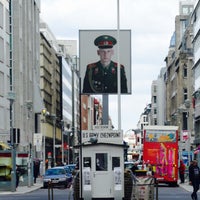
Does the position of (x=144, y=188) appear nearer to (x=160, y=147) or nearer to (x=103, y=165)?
(x=103, y=165)

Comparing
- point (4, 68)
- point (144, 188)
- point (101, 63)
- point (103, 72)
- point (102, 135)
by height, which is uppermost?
point (4, 68)

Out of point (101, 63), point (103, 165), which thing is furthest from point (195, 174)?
point (101, 63)

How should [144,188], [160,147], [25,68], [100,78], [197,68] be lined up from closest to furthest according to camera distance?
[144,188], [100,78], [160,147], [25,68], [197,68]

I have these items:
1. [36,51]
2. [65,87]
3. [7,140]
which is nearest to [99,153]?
[7,140]

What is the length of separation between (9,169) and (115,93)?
813 cm

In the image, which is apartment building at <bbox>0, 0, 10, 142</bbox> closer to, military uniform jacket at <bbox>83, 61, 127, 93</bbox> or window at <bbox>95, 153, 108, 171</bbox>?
military uniform jacket at <bbox>83, 61, 127, 93</bbox>

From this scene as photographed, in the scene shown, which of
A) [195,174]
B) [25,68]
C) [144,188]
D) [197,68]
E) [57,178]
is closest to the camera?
[144,188]

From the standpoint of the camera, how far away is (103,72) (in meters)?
50.7

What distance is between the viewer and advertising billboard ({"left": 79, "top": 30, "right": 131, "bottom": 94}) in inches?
1973

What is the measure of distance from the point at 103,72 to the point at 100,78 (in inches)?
16.2

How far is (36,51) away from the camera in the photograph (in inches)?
4215

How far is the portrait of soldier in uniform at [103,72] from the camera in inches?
1976

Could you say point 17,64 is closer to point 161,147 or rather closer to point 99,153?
point 161,147

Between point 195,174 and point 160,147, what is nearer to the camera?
point 195,174
